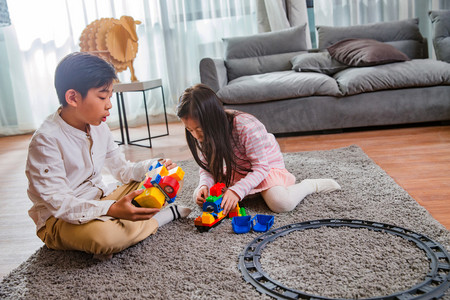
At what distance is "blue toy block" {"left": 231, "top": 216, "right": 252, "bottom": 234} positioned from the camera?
1.51 m

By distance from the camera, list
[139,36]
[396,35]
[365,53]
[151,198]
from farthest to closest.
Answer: [139,36] → [396,35] → [365,53] → [151,198]

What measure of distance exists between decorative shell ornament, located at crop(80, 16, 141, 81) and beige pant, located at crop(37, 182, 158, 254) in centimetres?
188

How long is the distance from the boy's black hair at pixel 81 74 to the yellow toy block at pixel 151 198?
360 mm

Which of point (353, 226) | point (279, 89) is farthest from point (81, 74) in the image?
point (279, 89)

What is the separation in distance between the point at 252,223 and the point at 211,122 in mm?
376

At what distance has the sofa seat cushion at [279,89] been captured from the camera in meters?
2.90

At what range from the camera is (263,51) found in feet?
11.5

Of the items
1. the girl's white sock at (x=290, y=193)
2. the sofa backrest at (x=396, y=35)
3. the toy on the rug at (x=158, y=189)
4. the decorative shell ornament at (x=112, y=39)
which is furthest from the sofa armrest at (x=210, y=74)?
the toy on the rug at (x=158, y=189)

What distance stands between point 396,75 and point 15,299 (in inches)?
95.8

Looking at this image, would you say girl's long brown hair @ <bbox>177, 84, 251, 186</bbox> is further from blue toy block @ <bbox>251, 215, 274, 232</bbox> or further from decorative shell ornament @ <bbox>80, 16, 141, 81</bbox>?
decorative shell ornament @ <bbox>80, 16, 141, 81</bbox>

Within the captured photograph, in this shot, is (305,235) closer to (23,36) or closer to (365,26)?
(365,26)

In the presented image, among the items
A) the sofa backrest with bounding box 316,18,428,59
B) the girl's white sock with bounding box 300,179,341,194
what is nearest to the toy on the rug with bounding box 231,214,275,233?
the girl's white sock with bounding box 300,179,341,194

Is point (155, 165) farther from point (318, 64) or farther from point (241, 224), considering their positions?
point (318, 64)

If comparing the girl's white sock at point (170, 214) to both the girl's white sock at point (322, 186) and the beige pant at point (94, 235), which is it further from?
the girl's white sock at point (322, 186)
